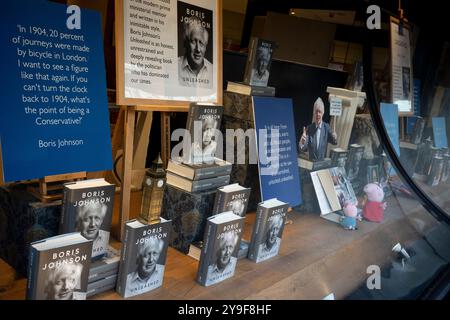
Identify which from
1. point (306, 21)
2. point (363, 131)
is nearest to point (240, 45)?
point (306, 21)

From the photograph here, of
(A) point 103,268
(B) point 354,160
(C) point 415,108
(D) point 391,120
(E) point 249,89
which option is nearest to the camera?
(A) point 103,268

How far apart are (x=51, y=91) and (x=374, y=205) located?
192 centimetres

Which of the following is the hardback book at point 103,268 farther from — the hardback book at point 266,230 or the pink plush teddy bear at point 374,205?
the pink plush teddy bear at point 374,205

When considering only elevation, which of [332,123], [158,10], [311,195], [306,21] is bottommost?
[311,195]

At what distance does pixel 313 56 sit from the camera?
483cm

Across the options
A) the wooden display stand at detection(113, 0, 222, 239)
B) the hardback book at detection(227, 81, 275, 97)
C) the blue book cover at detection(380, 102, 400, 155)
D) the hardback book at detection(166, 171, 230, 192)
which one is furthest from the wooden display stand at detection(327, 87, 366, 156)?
the hardback book at detection(166, 171, 230, 192)

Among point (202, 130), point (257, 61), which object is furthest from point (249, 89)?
point (202, 130)

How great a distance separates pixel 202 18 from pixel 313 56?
316 centimetres

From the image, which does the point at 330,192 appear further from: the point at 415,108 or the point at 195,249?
the point at 415,108

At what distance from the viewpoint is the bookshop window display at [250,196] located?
1.41 meters

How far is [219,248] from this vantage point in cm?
154

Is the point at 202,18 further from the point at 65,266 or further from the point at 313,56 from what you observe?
the point at 313,56

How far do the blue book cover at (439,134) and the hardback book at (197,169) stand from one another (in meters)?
2.13

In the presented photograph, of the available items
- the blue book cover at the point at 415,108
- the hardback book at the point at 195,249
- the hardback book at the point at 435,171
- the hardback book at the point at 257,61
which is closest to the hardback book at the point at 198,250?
the hardback book at the point at 195,249
